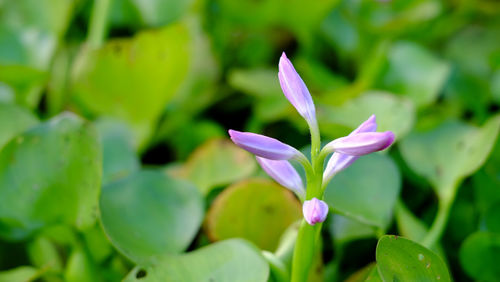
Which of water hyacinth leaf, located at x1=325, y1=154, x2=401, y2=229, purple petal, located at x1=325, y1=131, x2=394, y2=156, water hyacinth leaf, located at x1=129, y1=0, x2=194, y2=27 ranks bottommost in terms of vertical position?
water hyacinth leaf, located at x1=325, y1=154, x2=401, y2=229

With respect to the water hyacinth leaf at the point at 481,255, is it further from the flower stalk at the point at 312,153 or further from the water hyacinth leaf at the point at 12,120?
the water hyacinth leaf at the point at 12,120

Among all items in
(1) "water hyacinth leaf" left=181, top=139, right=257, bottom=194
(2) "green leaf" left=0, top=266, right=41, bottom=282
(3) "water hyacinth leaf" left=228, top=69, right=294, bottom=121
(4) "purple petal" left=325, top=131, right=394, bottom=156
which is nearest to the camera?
(4) "purple petal" left=325, top=131, right=394, bottom=156

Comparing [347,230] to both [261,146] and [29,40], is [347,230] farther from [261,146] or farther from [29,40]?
[29,40]

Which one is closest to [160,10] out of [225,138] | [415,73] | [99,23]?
[99,23]

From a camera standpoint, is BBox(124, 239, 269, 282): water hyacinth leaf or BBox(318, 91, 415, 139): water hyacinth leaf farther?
BBox(318, 91, 415, 139): water hyacinth leaf

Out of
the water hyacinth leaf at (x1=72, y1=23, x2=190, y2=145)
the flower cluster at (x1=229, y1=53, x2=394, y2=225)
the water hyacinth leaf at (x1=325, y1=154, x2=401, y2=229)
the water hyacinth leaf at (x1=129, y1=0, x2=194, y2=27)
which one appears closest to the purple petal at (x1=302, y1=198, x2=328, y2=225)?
the flower cluster at (x1=229, y1=53, x2=394, y2=225)

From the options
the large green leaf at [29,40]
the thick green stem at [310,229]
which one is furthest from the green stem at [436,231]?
the large green leaf at [29,40]

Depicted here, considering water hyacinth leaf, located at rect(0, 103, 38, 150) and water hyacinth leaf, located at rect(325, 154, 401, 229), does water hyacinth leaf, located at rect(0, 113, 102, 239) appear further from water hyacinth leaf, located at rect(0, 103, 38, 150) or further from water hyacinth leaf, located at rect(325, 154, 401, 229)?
water hyacinth leaf, located at rect(325, 154, 401, 229)
